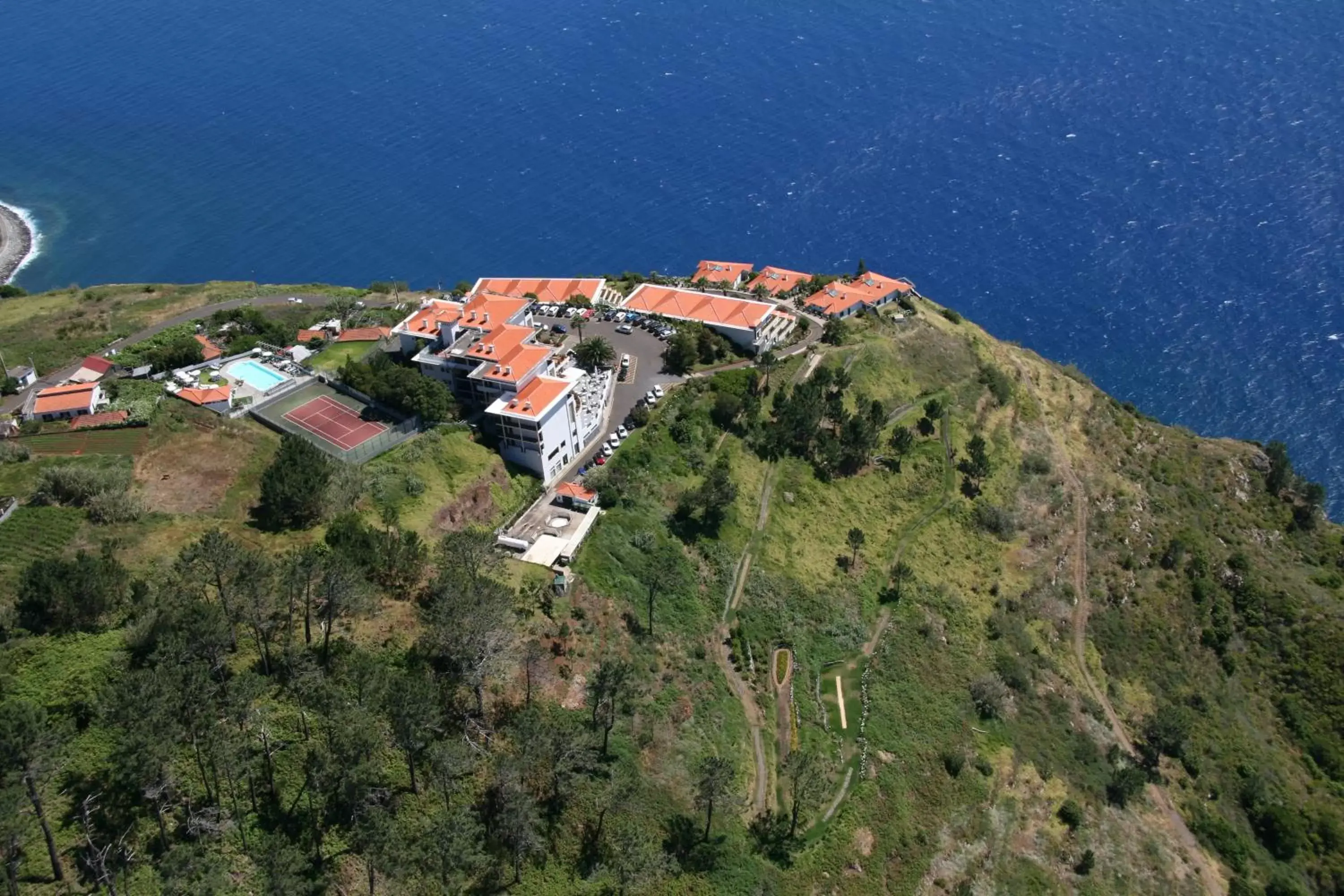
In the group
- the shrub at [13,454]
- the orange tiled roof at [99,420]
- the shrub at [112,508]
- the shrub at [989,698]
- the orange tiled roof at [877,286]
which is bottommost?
the shrub at [13,454]

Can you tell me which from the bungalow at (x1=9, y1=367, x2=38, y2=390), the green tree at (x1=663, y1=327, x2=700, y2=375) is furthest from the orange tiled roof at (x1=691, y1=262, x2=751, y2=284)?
the bungalow at (x1=9, y1=367, x2=38, y2=390)

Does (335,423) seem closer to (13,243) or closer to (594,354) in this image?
(594,354)

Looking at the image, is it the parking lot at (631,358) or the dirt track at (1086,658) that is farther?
the parking lot at (631,358)

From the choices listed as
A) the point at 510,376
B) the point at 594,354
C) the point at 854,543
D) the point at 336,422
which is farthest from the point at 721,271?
the point at 336,422

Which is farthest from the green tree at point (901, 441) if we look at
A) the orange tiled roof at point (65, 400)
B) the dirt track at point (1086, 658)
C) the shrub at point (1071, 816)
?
the orange tiled roof at point (65, 400)

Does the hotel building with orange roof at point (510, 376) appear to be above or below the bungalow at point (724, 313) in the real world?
below

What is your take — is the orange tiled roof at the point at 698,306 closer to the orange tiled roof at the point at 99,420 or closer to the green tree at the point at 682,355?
the green tree at the point at 682,355

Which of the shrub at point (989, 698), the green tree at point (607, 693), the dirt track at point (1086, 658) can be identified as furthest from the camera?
the shrub at point (989, 698)

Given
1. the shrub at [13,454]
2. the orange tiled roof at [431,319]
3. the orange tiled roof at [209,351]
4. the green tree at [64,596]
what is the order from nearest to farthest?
1. the green tree at [64,596]
2. the shrub at [13,454]
3. the orange tiled roof at [431,319]
4. the orange tiled roof at [209,351]
